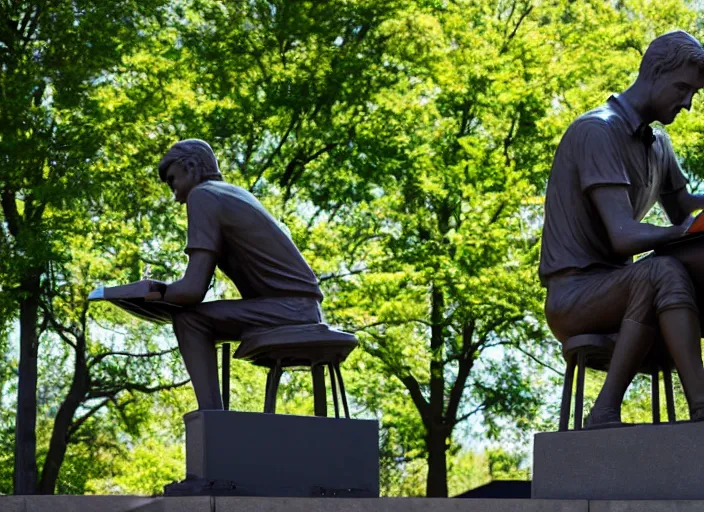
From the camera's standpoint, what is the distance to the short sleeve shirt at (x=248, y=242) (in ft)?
22.7

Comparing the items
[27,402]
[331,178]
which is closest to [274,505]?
[27,402]

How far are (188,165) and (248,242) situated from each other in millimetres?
632

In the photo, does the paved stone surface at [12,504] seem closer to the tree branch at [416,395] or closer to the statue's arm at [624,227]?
the statue's arm at [624,227]

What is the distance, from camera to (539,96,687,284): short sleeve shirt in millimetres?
5824

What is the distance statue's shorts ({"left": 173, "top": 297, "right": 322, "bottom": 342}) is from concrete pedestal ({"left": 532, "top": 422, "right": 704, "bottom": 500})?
177cm

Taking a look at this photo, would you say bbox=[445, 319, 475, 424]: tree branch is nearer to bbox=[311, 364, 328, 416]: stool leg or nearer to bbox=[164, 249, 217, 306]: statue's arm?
bbox=[311, 364, 328, 416]: stool leg

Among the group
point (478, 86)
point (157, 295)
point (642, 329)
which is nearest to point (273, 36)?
point (478, 86)

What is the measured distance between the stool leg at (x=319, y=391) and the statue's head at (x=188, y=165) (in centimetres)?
132

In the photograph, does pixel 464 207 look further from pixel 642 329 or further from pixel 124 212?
pixel 642 329

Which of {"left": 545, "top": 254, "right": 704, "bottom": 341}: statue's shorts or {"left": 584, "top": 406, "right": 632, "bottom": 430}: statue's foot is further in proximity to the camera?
{"left": 584, "top": 406, "right": 632, "bottom": 430}: statue's foot

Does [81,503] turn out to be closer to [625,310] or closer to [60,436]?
[625,310]

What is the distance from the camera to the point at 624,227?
5625 millimetres

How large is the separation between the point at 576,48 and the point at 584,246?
15590 millimetres

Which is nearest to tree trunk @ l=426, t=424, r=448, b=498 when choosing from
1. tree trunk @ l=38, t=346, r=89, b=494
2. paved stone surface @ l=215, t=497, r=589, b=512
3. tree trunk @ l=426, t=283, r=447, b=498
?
tree trunk @ l=426, t=283, r=447, b=498
